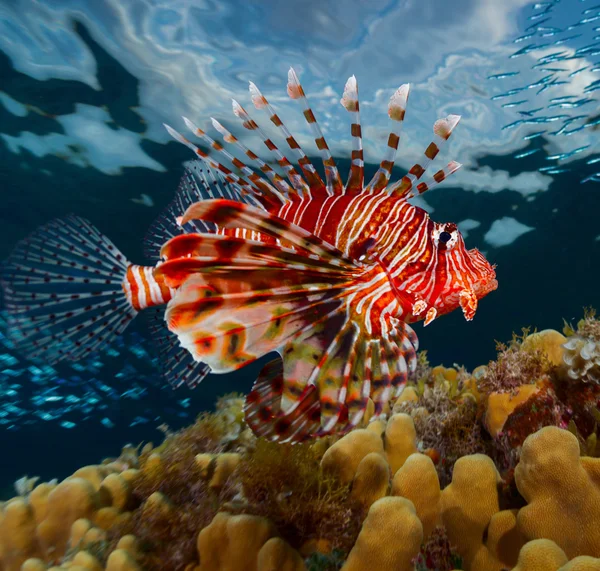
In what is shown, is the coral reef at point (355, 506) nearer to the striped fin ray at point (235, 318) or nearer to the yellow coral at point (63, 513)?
the yellow coral at point (63, 513)

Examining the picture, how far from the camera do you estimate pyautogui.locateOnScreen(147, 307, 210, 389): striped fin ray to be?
249 centimetres

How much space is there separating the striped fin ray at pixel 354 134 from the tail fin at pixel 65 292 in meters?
2.15

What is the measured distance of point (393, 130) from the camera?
226cm

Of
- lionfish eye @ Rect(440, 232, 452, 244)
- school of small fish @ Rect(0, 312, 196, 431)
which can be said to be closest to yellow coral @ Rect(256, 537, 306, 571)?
lionfish eye @ Rect(440, 232, 452, 244)

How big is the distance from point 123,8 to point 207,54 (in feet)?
5.86

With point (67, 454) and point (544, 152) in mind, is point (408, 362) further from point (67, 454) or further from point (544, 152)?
point (67, 454)

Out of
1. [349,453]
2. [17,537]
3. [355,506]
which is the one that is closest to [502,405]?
[349,453]

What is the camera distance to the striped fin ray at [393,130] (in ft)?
7.04

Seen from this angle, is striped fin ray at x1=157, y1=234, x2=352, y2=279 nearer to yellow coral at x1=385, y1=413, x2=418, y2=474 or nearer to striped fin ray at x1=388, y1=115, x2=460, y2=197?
striped fin ray at x1=388, y1=115, x2=460, y2=197

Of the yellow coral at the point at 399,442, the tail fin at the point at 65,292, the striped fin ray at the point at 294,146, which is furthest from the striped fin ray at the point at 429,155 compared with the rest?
the tail fin at the point at 65,292

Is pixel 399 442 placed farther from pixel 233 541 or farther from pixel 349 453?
pixel 233 541

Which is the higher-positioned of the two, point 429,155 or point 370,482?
point 429,155

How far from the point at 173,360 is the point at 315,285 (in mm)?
1536

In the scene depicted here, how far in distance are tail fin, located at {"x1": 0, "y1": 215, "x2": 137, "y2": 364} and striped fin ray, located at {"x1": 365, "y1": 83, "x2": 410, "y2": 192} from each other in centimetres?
228
